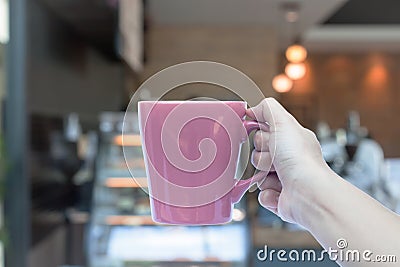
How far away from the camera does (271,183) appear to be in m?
0.37

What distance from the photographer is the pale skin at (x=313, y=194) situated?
316 mm

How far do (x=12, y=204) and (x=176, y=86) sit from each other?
1.80 meters

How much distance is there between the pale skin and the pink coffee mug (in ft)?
0.06

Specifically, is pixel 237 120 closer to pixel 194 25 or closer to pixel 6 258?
pixel 6 258

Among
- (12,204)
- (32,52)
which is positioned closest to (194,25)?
(32,52)

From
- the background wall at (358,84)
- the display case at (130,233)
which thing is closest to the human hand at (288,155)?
the display case at (130,233)

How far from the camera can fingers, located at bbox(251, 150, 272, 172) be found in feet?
1.15

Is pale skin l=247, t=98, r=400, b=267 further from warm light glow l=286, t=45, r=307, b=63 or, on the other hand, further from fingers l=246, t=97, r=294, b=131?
warm light glow l=286, t=45, r=307, b=63

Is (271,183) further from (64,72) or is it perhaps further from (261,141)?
(64,72)

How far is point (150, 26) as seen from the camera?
4.45m

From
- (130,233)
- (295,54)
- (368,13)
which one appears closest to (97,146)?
(130,233)

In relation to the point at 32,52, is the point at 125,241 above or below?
below
